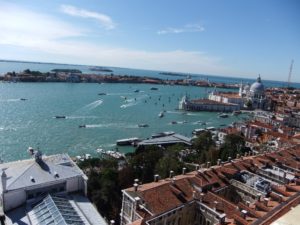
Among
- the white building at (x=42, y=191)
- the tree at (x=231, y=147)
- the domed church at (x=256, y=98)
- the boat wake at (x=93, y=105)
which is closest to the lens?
the white building at (x=42, y=191)

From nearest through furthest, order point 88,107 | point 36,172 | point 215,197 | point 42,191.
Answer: point 42,191 → point 36,172 → point 215,197 → point 88,107

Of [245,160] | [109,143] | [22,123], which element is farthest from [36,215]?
[22,123]

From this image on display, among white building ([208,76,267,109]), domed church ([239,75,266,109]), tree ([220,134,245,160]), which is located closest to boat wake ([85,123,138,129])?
tree ([220,134,245,160])

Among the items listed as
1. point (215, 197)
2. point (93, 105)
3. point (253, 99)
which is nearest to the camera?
point (215, 197)

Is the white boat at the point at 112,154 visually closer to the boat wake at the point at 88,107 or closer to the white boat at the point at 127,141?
the white boat at the point at 127,141

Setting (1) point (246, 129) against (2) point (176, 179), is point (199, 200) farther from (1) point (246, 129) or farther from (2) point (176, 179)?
(1) point (246, 129)

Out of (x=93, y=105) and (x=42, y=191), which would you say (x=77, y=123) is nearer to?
(x=93, y=105)

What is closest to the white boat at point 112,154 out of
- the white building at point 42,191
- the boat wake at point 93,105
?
the white building at point 42,191

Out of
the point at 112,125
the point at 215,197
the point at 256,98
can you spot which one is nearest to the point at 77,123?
the point at 112,125

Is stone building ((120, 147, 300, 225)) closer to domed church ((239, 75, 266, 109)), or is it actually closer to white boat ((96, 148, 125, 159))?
white boat ((96, 148, 125, 159))

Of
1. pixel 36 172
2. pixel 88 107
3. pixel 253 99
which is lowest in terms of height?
pixel 88 107

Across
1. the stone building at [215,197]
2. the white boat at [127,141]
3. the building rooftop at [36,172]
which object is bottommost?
the white boat at [127,141]
